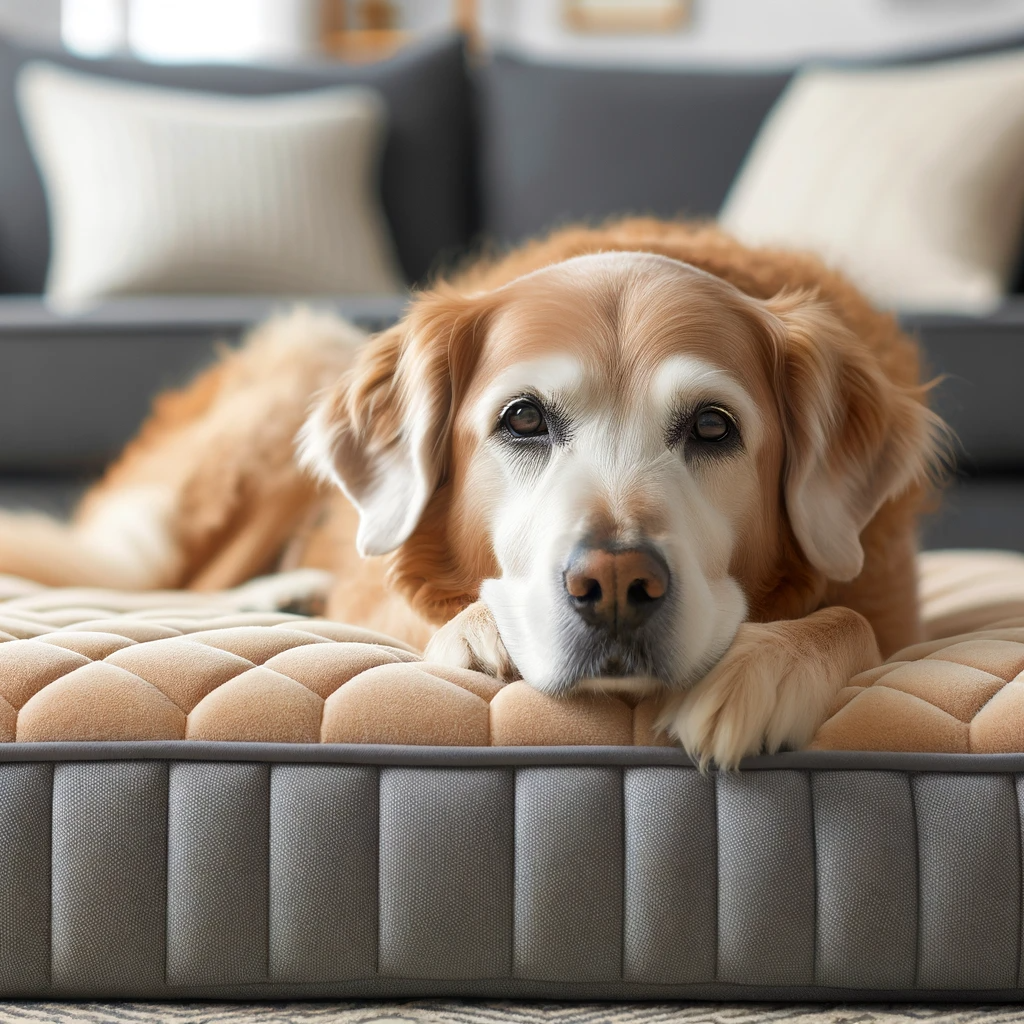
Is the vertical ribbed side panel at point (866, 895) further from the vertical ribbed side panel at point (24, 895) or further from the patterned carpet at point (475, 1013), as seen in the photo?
the vertical ribbed side panel at point (24, 895)

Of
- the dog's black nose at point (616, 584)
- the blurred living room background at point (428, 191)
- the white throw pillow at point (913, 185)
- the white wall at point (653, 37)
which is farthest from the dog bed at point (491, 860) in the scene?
the white wall at point (653, 37)

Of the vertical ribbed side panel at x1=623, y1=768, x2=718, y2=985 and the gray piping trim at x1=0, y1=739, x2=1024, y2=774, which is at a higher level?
the gray piping trim at x1=0, y1=739, x2=1024, y2=774

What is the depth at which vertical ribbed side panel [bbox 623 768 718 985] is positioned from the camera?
97 cm

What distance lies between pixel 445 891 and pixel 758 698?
0.32m

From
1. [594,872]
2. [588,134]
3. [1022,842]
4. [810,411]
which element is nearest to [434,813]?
[594,872]

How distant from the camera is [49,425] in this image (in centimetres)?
239

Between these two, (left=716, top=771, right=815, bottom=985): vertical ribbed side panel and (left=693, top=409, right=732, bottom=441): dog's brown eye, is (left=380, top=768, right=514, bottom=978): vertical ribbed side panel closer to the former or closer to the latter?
(left=716, top=771, right=815, bottom=985): vertical ribbed side panel

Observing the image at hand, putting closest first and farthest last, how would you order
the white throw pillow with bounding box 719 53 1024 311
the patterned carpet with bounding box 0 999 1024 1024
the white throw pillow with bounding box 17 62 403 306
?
the patterned carpet with bounding box 0 999 1024 1024
the white throw pillow with bounding box 719 53 1024 311
the white throw pillow with bounding box 17 62 403 306

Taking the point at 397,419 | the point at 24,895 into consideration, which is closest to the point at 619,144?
the point at 397,419

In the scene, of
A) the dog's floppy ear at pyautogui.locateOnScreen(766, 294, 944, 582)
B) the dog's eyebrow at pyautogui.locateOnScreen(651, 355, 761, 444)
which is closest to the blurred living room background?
the dog's floppy ear at pyautogui.locateOnScreen(766, 294, 944, 582)

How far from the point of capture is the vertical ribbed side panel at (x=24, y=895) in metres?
0.96

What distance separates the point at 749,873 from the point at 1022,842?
24 centimetres

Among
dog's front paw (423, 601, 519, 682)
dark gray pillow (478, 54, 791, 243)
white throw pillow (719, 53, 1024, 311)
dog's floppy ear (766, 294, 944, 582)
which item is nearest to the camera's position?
dog's front paw (423, 601, 519, 682)

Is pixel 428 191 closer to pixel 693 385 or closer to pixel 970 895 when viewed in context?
pixel 693 385
